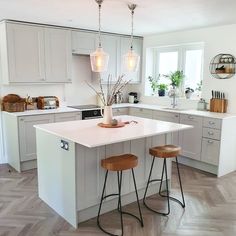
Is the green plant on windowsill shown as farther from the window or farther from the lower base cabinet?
the lower base cabinet

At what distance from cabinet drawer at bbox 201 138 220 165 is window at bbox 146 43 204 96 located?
145 centimetres

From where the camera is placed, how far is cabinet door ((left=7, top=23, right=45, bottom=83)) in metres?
4.18

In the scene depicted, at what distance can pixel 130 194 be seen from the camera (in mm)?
3217

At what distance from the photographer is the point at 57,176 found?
2.91 metres

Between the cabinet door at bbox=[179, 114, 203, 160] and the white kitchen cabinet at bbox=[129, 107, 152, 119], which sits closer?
the cabinet door at bbox=[179, 114, 203, 160]

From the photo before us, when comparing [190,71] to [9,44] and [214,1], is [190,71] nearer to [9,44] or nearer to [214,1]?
[214,1]

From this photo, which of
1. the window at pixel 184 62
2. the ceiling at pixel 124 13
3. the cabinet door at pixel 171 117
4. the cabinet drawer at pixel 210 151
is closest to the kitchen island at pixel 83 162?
the cabinet drawer at pixel 210 151

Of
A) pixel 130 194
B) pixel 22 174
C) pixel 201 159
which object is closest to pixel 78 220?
pixel 130 194

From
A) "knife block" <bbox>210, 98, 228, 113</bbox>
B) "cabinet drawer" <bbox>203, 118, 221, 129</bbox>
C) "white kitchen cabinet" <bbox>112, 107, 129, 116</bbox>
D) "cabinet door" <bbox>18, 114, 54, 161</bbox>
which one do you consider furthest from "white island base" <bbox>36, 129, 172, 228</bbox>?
"white kitchen cabinet" <bbox>112, 107, 129, 116</bbox>

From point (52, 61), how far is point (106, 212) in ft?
9.29

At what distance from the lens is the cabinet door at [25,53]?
418cm

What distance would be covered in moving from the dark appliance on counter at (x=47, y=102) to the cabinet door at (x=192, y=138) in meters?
2.31

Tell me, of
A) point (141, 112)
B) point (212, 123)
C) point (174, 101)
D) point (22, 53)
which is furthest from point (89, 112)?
point (212, 123)

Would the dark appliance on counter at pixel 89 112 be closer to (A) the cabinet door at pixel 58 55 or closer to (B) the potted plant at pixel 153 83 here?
(A) the cabinet door at pixel 58 55
